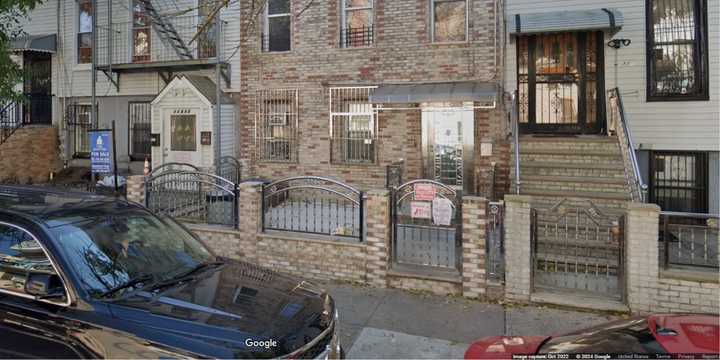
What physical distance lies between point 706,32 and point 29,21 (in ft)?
64.2

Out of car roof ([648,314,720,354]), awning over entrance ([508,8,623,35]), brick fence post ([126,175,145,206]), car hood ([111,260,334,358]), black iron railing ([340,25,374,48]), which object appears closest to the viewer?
car roof ([648,314,720,354])

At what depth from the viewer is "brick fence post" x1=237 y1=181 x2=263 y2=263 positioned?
7414 millimetres

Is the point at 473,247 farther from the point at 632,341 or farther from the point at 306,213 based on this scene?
the point at 632,341

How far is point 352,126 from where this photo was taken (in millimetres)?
12383

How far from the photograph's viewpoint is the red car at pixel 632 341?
7.96 feet

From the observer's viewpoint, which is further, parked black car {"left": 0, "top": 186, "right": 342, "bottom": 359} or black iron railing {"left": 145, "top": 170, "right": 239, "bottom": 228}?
black iron railing {"left": 145, "top": 170, "right": 239, "bottom": 228}

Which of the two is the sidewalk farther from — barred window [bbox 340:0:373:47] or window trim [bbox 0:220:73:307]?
barred window [bbox 340:0:373:47]

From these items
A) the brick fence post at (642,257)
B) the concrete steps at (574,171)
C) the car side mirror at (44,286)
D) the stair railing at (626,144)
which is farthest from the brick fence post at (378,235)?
the car side mirror at (44,286)

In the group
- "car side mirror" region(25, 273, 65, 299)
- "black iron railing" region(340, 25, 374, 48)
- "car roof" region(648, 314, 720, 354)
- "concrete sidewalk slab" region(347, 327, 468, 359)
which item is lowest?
"concrete sidewalk slab" region(347, 327, 468, 359)

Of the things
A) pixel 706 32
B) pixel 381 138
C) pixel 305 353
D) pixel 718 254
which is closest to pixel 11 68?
pixel 381 138

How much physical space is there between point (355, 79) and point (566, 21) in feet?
16.4

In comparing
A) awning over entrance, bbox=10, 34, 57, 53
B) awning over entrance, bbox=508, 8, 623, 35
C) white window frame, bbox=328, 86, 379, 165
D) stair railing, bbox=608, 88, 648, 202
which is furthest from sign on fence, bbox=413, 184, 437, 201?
awning over entrance, bbox=10, 34, 57, 53

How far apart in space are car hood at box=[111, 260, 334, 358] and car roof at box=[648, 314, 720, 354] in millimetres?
2084

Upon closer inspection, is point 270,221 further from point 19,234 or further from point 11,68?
point 11,68
